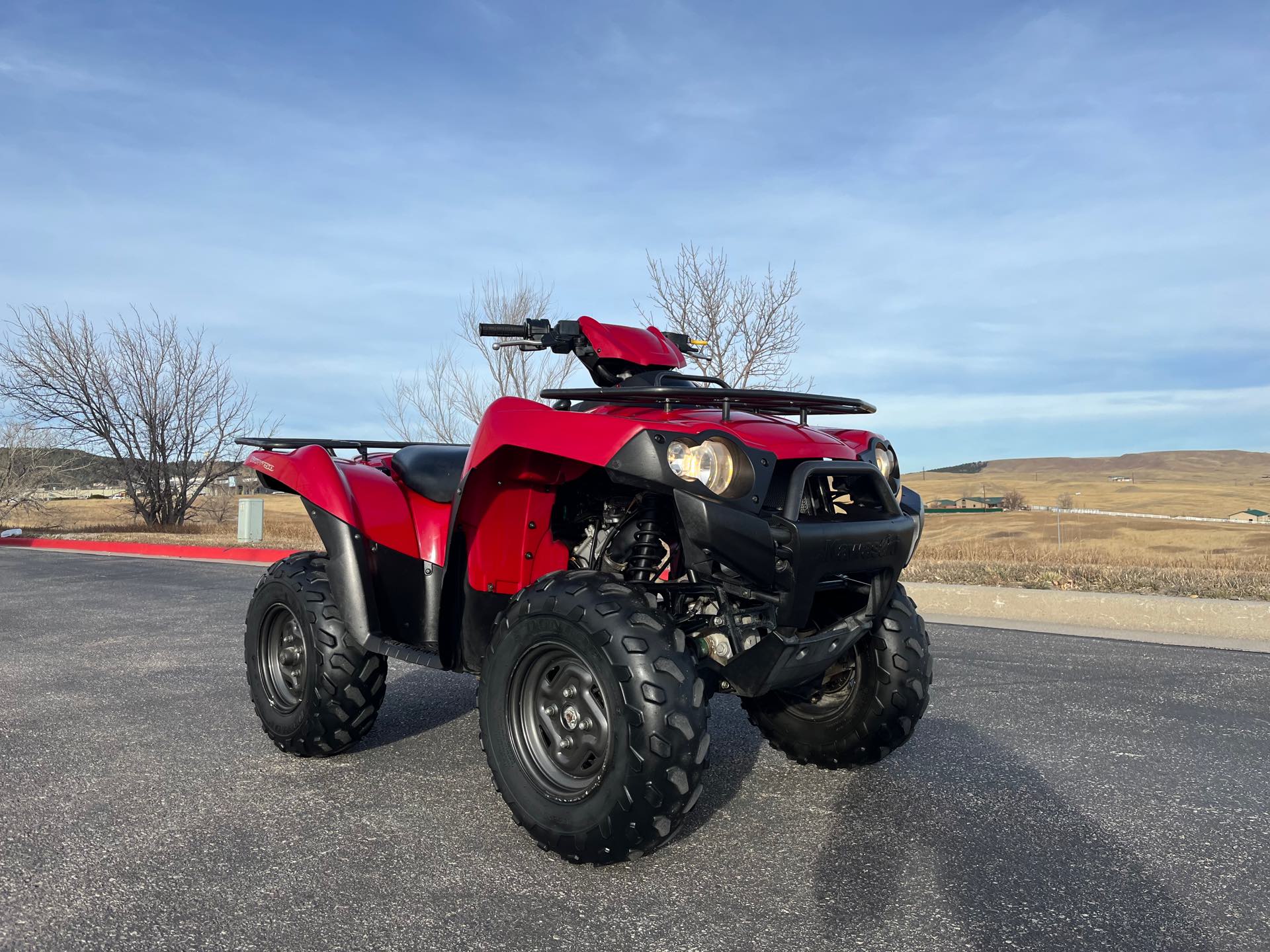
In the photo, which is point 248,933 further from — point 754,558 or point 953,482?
point 953,482

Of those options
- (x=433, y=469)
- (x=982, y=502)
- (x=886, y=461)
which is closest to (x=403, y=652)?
(x=433, y=469)

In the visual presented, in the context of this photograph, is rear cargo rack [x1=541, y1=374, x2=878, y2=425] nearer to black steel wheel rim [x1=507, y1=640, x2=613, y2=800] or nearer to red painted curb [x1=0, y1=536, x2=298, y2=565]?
black steel wheel rim [x1=507, y1=640, x2=613, y2=800]

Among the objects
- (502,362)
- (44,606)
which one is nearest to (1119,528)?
(502,362)

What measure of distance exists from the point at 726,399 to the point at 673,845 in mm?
1498

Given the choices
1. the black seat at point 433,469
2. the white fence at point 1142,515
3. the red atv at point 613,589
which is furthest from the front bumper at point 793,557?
the white fence at point 1142,515

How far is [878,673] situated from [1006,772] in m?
0.85

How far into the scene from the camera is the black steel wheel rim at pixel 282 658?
4.44m

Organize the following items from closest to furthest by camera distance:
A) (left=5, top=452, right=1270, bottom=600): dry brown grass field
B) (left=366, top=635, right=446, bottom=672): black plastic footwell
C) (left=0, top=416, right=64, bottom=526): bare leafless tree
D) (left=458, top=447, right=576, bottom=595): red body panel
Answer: (left=458, top=447, right=576, bottom=595): red body panel < (left=366, top=635, right=446, bottom=672): black plastic footwell < (left=5, top=452, right=1270, bottom=600): dry brown grass field < (left=0, top=416, right=64, bottom=526): bare leafless tree

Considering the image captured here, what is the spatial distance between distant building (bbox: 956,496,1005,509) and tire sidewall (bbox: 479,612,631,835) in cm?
5839

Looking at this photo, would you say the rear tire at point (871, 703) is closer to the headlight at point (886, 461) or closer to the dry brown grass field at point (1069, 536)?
the headlight at point (886, 461)

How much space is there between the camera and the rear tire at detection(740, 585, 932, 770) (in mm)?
3877

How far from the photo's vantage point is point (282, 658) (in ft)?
14.9

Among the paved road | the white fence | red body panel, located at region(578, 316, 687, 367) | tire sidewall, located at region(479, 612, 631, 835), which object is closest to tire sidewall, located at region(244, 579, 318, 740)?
the paved road

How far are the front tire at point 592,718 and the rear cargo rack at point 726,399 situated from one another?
63 cm
